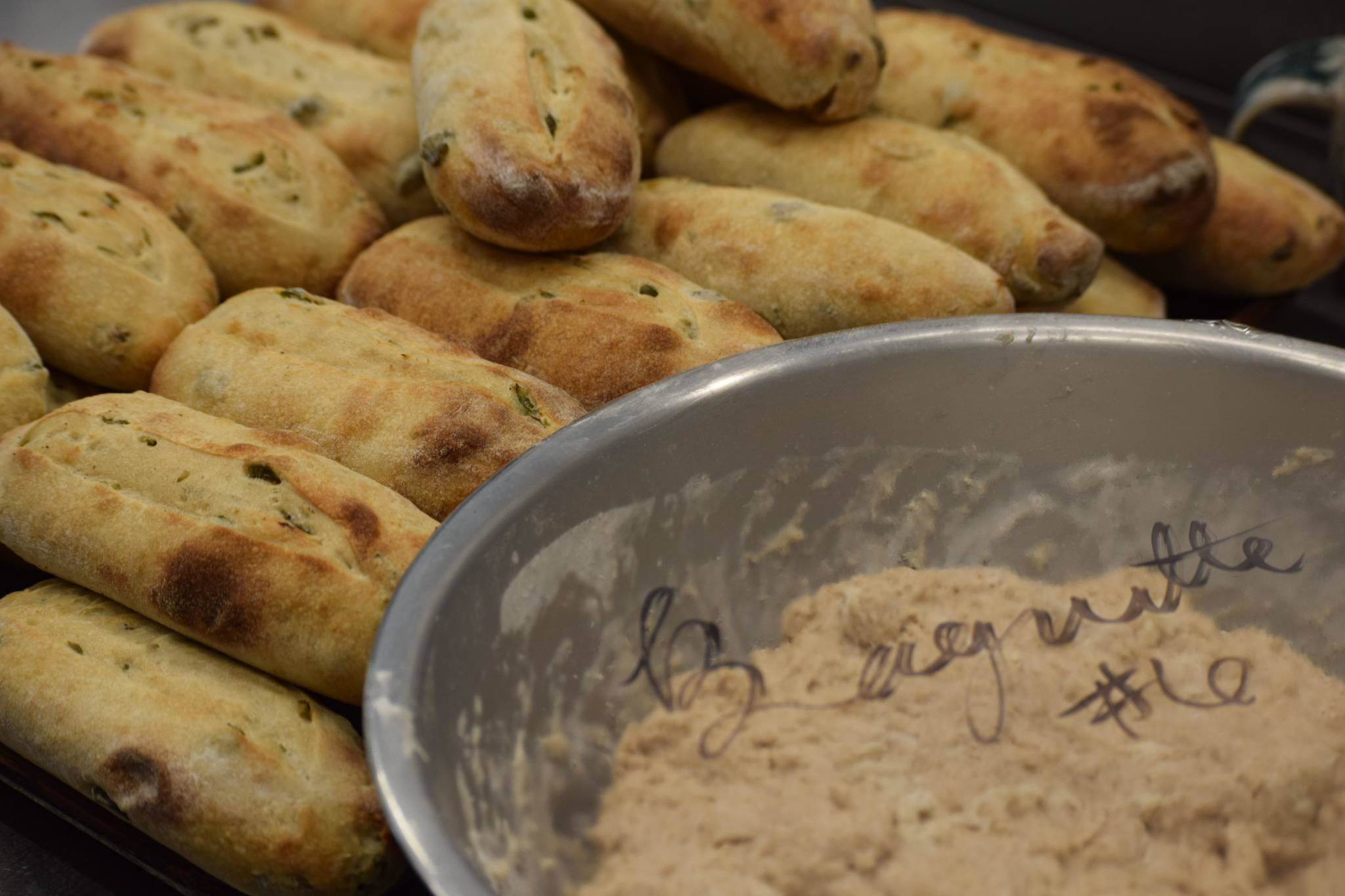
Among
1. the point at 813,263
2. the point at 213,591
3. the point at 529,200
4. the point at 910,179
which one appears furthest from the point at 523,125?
the point at 213,591

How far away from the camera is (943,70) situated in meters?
1.44

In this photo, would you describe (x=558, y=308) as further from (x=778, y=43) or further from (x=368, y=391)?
(x=778, y=43)

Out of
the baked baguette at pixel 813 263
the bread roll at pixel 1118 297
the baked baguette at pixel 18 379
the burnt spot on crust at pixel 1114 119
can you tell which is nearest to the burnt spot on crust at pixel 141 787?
the baked baguette at pixel 18 379

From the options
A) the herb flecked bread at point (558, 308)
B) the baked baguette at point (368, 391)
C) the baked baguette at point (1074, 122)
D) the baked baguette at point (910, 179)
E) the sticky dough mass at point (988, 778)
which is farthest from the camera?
the baked baguette at point (1074, 122)

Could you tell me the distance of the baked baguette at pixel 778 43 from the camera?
126 centimetres

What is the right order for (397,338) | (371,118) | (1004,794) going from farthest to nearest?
(371,118) → (397,338) → (1004,794)

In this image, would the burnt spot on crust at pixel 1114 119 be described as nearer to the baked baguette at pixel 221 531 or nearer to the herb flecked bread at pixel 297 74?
the herb flecked bread at pixel 297 74

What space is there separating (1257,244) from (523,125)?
903 millimetres

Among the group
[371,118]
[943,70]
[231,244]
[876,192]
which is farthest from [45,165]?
[943,70]

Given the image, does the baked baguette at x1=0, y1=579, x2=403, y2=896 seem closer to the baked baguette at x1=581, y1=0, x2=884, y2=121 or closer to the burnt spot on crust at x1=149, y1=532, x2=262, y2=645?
the burnt spot on crust at x1=149, y1=532, x2=262, y2=645

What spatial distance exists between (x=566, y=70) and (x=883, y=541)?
0.61 meters

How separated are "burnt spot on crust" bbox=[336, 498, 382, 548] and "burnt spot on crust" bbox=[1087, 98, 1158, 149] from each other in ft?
3.06

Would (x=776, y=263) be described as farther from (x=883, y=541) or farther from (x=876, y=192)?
(x=883, y=541)

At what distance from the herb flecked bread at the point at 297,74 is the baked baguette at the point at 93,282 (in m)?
0.27
